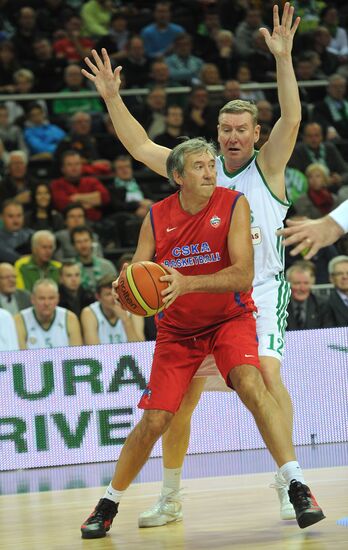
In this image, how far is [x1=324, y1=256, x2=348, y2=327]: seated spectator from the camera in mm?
10953

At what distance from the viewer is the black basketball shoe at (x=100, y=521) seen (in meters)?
5.87

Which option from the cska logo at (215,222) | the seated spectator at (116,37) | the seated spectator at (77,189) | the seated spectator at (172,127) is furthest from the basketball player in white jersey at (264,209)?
the seated spectator at (116,37)

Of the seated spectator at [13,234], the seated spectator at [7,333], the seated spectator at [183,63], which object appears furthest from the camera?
the seated spectator at [183,63]

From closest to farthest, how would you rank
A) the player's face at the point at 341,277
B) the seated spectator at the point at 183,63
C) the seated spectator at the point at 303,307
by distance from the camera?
the player's face at the point at 341,277 < the seated spectator at the point at 303,307 < the seated spectator at the point at 183,63

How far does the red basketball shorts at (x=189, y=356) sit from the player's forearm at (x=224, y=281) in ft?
1.08

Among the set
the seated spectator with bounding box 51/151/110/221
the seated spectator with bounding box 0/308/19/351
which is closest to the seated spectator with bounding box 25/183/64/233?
the seated spectator with bounding box 51/151/110/221

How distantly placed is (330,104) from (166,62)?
246cm

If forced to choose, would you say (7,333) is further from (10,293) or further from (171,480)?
(171,480)

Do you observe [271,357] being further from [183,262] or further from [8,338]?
[8,338]

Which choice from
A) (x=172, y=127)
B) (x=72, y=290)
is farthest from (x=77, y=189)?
(x=72, y=290)

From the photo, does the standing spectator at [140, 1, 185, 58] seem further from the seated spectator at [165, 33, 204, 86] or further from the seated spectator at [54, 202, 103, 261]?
the seated spectator at [54, 202, 103, 261]

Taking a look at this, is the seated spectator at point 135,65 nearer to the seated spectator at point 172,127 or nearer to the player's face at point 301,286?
the seated spectator at point 172,127

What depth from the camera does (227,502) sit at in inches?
270

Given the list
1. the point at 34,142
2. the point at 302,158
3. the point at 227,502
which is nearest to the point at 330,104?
the point at 302,158
